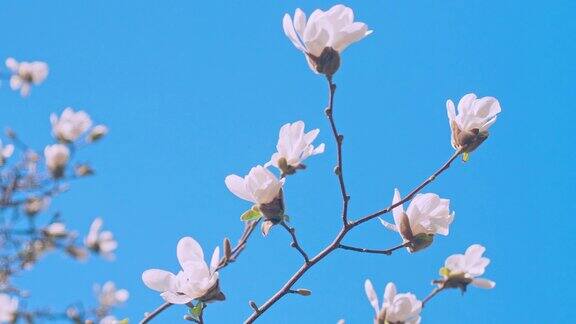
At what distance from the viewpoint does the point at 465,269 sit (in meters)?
1.44

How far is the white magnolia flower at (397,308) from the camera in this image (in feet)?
4.58

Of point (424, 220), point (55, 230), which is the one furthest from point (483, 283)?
point (55, 230)

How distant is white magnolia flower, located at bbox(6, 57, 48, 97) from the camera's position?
2.84 meters

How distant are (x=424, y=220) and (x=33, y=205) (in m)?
1.28

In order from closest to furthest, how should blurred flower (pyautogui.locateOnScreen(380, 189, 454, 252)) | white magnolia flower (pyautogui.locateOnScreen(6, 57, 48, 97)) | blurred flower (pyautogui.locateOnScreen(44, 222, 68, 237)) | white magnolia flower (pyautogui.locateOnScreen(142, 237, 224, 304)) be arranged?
white magnolia flower (pyautogui.locateOnScreen(142, 237, 224, 304)) < blurred flower (pyautogui.locateOnScreen(380, 189, 454, 252)) < blurred flower (pyautogui.locateOnScreen(44, 222, 68, 237)) < white magnolia flower (pyautogui.locateOnScreen(6, 57, 48, 97))

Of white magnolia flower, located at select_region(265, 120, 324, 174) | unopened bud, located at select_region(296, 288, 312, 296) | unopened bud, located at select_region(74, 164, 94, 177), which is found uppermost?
unopened bud, located at select_region(74, 164, 94, 177)

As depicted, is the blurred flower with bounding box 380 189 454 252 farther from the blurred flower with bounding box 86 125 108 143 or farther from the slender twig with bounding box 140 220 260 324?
the blurred flower with bounding box 86 125 108 143

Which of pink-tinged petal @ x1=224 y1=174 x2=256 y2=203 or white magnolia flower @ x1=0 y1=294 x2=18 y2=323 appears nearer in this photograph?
pink-tinged petal @ x1=224 y1=174 x2=256 y2=203

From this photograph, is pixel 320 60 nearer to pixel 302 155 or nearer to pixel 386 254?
pixel 302 155

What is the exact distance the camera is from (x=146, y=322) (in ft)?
4.90

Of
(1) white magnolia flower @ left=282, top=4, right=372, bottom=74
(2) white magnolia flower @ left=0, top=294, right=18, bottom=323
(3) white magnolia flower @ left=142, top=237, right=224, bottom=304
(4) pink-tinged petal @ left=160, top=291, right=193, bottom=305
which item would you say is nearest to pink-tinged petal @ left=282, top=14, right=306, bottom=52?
(1) white magnolia flower @ left=282, top=4, right=372, bottom=74

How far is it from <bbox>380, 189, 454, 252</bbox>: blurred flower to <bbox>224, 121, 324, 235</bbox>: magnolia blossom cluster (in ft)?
0.77

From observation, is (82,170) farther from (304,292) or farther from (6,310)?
(304,292)

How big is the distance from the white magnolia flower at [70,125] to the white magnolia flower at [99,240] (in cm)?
29
